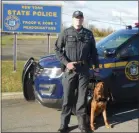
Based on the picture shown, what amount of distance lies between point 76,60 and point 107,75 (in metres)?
1.05

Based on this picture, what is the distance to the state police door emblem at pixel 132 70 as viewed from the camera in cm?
577

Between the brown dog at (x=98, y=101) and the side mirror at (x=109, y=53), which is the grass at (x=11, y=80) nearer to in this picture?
the side mirror at (x=109, y=53)

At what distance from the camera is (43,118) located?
5750 mm

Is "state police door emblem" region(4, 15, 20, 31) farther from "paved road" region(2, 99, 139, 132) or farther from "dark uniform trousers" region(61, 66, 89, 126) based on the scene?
"dark uniform trousers" region(61, 66, 89, 126)

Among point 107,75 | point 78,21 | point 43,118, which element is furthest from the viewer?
point 43,118

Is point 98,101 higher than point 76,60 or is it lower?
lower

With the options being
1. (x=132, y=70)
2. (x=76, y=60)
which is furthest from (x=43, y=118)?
(x=132, y=70)

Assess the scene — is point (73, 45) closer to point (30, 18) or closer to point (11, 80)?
point (11, 80)

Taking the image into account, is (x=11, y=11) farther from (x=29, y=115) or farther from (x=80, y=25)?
(x=80, y=25)

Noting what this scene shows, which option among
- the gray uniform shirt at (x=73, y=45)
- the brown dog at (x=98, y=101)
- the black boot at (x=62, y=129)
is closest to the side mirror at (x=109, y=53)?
the brown dog at (x=98, y=101)

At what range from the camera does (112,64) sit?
5.65 metres

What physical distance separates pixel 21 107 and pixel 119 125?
218 cm

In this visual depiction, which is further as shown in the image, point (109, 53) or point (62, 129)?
point (109, 53)

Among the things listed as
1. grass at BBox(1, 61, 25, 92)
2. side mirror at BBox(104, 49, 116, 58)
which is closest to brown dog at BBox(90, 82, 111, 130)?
side mirror at BBox(104, 49, 116, 58)
